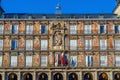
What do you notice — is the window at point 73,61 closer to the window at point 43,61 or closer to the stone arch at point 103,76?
the window at point 43,61

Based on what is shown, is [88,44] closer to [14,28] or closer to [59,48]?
[59,48]

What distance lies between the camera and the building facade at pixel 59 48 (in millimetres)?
89625

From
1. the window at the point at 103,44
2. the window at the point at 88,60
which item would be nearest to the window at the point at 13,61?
the window at the point at 88,60

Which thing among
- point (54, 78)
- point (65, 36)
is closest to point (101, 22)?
point (65, 36)

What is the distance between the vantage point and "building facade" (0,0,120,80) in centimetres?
8962

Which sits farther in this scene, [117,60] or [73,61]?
[73,61]

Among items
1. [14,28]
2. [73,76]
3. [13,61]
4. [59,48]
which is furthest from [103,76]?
[14,28]

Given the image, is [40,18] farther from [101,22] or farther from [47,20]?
[101,22]

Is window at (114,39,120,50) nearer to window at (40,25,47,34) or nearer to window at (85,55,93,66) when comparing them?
window at (85,55,93,66)

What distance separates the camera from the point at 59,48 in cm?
9169

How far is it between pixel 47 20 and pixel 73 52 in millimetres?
9735

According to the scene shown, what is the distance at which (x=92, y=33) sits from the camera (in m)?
91.9

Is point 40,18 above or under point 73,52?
above

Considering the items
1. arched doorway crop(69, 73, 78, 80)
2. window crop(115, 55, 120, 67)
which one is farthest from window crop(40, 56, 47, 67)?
window crop(115, 55, 120, 67)
